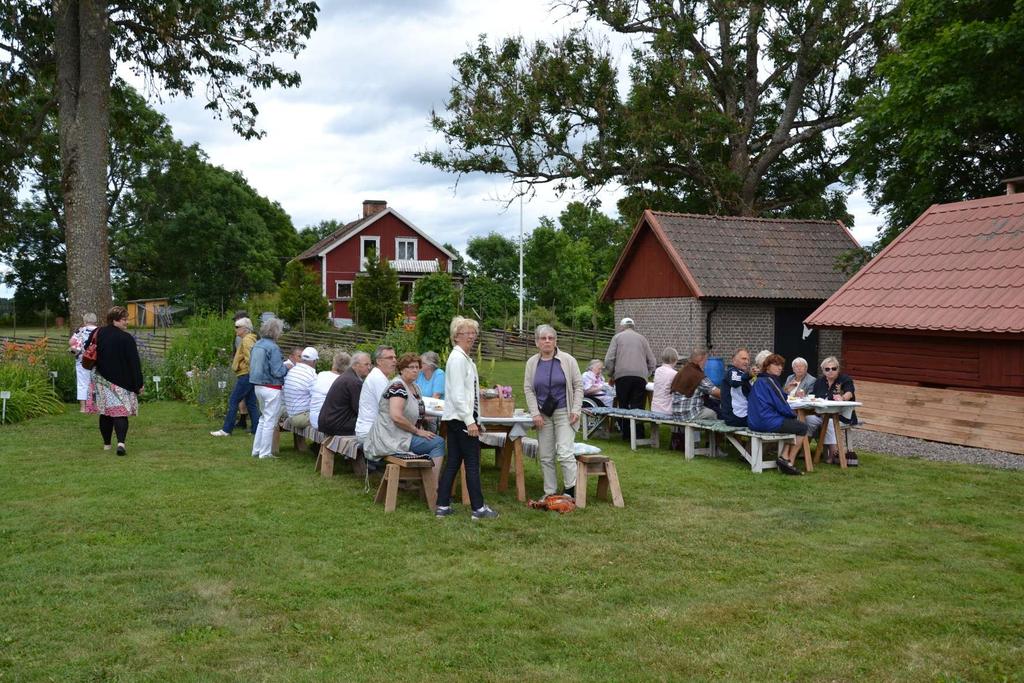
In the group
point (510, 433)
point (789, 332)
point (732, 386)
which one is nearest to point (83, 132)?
point (510, 433)

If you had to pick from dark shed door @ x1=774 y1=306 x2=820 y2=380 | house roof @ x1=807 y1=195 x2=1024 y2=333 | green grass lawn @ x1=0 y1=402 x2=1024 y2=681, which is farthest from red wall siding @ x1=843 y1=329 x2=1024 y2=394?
dark shed door @ x1=774 y1=306 x2=820 y2=380

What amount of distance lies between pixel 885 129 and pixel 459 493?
51.6ft

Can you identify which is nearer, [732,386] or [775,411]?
[775,411]

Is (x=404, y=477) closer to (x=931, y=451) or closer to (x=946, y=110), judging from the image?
(x=931, y=451)

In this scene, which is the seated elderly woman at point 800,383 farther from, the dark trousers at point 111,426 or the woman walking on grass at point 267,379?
the dark trousers at point 111,426

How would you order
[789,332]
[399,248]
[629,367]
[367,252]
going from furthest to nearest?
[399,248] → [367,252] → [789,332] → [629,367]

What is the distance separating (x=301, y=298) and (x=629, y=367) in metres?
29.2

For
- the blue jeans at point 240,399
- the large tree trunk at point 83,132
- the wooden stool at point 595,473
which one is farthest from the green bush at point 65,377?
the wooden stool at point 595,473

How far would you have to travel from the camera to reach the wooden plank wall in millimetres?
11898

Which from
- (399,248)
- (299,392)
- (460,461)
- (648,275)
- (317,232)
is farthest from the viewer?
(317,232)

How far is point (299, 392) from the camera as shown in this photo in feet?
36.4

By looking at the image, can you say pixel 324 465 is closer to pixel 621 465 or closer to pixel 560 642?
pixel 621 465

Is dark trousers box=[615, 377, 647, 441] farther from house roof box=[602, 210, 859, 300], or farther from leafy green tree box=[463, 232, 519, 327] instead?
leafy green tree box=[463, 232, 519, 327]

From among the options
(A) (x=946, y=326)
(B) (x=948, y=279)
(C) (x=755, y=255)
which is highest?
(C) (x=755, y=255)
